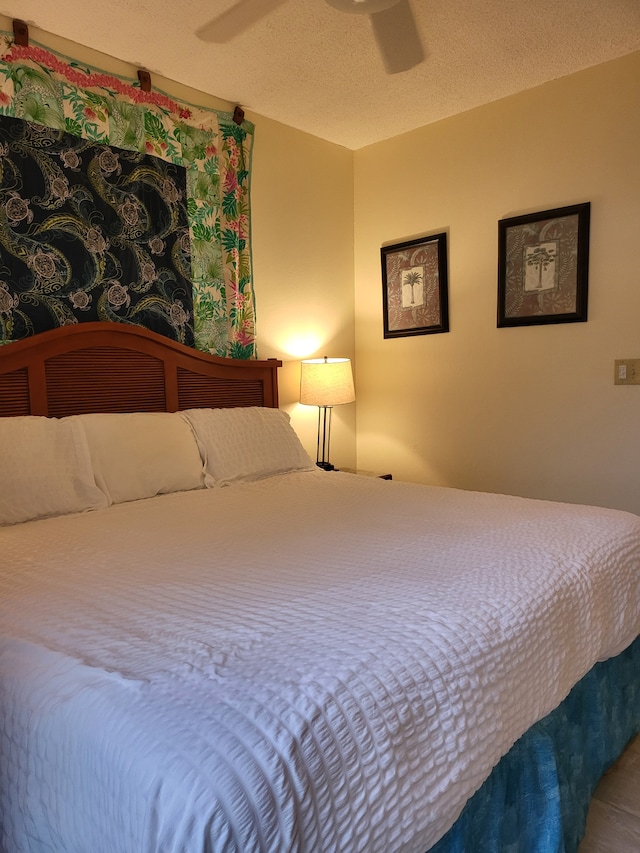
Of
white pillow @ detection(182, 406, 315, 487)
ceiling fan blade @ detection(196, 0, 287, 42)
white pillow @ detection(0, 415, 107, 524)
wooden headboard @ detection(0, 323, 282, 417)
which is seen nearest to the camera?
white pillow @ detection(0, 415, 107, 524)

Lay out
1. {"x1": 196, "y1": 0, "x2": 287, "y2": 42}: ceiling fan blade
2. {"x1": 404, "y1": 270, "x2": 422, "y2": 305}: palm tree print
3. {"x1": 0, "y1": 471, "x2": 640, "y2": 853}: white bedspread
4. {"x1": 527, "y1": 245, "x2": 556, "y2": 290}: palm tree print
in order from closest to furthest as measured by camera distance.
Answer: {"x1": 0, "y1": 471, "x2": 640, "y2": 853}: white bedspread, {"x1": 196, "y1": 0, "x2": 287, "y2": 42}: ceiling fan blade, {"x1": 527, "y1": 245, "x2": 556, "y2": 290}: palm tree print, {"x1": 404, "y1": 270, "x2": 422, "y2": 305}: palm tree print

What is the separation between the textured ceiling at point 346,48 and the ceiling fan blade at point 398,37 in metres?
0.04

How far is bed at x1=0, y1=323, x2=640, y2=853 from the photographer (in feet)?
2.41

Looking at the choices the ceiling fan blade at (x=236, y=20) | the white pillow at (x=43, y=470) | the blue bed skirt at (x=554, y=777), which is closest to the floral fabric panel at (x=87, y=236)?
the white pillow at (x=43, y=470)

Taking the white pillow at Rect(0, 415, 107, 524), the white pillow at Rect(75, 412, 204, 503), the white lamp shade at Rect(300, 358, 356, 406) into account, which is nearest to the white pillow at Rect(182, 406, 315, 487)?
the white pillow at Rect(75, 412, 204, 503)

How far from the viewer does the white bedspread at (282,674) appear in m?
0.72

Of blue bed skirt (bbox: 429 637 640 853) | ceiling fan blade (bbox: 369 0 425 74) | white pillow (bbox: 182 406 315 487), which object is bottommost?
blue bed skirt (bbox: 429 637 640 853)

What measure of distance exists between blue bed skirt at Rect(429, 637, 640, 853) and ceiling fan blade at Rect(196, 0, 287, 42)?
2.34m

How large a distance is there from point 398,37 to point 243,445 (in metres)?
1.71

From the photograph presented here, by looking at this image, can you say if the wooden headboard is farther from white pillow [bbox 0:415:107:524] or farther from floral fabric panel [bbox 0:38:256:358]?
white pillow [bbox 0:415:107:524]

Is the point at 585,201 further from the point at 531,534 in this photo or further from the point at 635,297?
the point at 531,534

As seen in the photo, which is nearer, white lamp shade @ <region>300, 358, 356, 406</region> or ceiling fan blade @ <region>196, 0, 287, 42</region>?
ceiling fan blade @ <region>196, 0, 287, 42</region>

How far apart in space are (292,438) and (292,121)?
1.72 m

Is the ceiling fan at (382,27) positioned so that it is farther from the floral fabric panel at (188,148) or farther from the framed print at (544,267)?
the framed print at (544,267)
